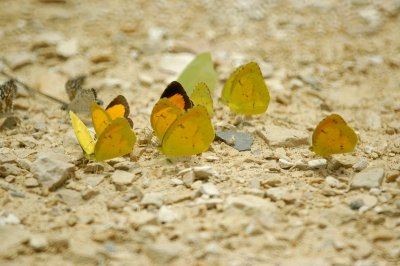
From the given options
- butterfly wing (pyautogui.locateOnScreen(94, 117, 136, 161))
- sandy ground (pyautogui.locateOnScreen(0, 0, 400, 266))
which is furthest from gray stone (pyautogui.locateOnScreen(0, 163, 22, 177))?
butterfly wing (pyautogui.locateOnScreen(94, 117, 136, 161))

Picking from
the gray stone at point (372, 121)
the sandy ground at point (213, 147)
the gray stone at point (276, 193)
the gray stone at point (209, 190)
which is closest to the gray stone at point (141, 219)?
the sandy ground at point (213, 147)

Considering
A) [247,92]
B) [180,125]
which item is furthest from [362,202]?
[247,92]

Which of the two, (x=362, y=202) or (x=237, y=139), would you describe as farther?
(x=237, y=139)

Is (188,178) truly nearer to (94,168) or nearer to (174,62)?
(94,168)

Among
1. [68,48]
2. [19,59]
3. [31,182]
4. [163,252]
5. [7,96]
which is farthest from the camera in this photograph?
[68,48]

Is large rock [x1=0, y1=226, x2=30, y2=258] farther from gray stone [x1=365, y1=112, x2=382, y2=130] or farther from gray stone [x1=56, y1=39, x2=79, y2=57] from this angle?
gray stone [x1=365, y1=112, x2=382, y2=130]

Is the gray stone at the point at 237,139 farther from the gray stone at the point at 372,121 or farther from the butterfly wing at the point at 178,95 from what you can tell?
the gray stone at the point at 372,121

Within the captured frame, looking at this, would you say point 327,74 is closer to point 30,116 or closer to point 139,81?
point 139,81
